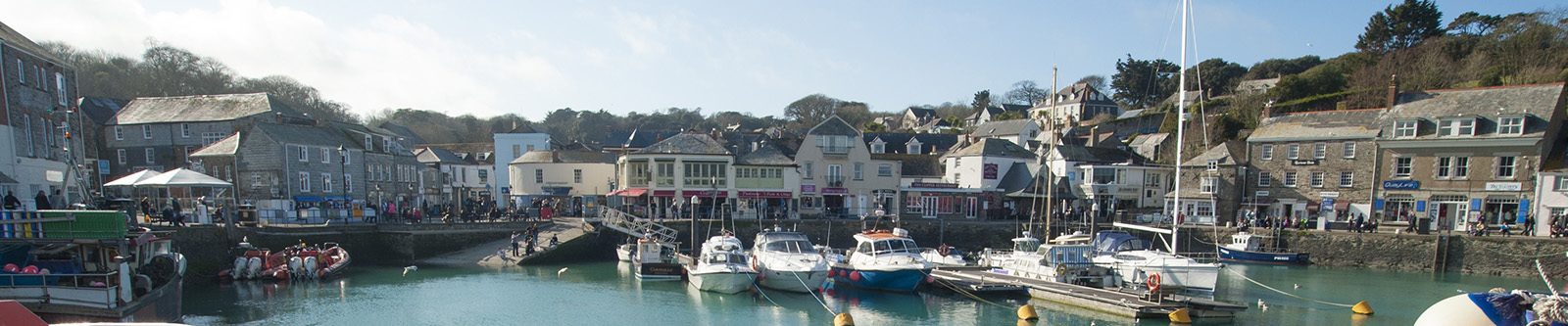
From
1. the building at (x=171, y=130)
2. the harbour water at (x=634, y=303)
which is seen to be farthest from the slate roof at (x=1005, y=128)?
the building at (x=171, y=130)

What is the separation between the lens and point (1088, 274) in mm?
25891

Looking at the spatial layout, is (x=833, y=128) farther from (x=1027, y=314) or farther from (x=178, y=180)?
(x=178, y=180)

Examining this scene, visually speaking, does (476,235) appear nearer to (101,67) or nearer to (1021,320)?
(1021,320)

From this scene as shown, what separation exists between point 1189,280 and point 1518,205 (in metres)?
25.2

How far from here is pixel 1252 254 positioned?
1455 inches

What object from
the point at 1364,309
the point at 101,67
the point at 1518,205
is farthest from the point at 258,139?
the point at 1518,205

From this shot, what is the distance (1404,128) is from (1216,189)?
371 inches

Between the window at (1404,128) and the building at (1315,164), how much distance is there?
1.02 meters

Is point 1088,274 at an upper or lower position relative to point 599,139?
lower

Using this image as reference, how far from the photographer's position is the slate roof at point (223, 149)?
38.0 meters

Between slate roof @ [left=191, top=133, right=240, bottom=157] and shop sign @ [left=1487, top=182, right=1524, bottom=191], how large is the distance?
63025 mm

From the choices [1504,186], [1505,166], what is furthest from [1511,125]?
[1504,186]

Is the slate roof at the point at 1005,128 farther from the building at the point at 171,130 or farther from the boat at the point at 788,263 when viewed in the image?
the building at the point at 171,130

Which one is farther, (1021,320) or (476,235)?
(476,235)
